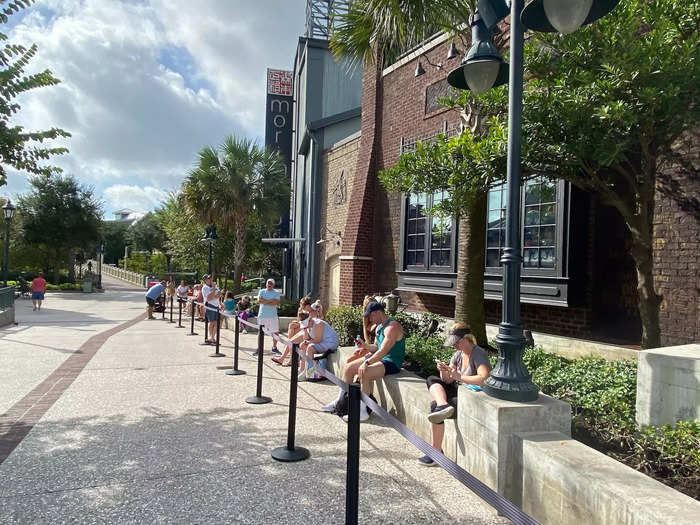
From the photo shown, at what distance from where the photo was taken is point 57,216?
31344 millimetres

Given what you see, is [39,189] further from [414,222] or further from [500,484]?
[500,484]

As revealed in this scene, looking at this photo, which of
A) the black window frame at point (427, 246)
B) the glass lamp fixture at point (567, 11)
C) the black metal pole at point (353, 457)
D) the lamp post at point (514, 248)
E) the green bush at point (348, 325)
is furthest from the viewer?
the black window frame at point (427, 246)

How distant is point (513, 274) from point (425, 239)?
746 cm

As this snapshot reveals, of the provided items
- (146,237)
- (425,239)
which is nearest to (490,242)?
(425,239)

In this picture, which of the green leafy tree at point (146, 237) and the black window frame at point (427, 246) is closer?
the black window frame at point (427, 246)

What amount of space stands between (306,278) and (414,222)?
8.13 metres

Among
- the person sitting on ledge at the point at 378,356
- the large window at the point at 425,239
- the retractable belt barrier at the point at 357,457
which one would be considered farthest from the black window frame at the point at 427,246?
the retractable belt barrier at the point at 357,457

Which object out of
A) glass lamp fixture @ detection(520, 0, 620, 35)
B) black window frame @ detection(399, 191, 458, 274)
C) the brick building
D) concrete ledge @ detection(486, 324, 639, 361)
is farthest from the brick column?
glass lamp fixture @ detection(520, 0, 620, 35)

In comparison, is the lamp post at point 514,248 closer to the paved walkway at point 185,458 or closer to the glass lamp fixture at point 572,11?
the glass lamp fixture at point 572,11

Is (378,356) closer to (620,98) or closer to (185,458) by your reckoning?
(185,458)

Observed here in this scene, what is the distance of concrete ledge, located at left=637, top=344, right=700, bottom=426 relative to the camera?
3.58 metres

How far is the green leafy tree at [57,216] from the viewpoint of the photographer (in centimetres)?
3108

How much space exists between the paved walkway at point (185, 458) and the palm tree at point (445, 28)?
238 cm

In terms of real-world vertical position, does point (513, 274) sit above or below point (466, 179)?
below
